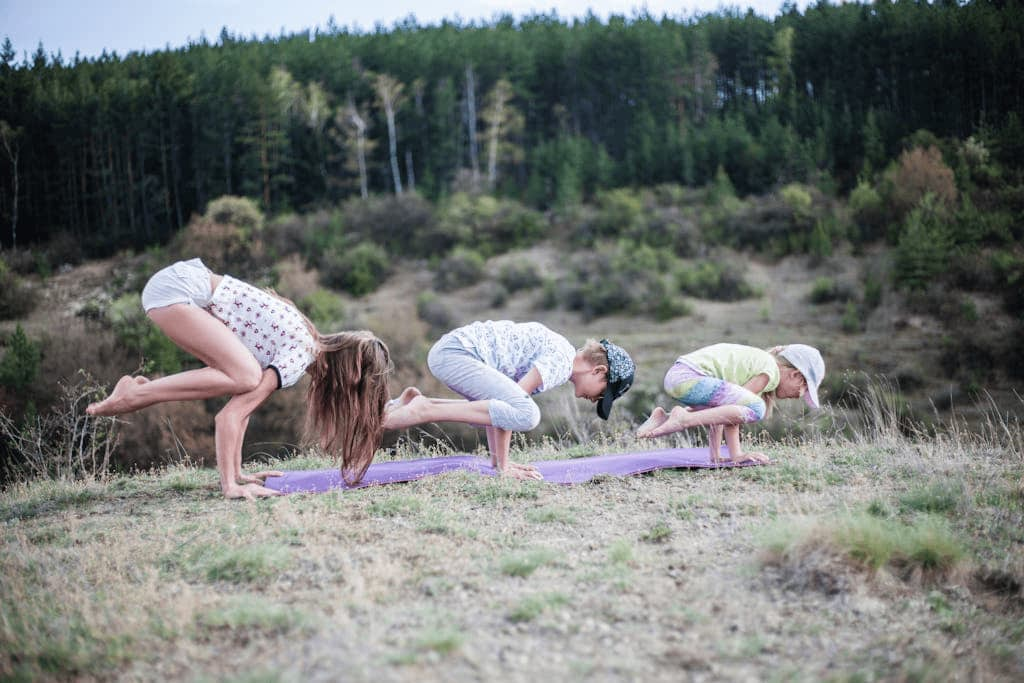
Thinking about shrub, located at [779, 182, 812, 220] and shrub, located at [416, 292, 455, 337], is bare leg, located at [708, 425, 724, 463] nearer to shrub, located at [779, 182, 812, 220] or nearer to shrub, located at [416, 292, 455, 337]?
shrub, located at [416, 292, 455, 337]

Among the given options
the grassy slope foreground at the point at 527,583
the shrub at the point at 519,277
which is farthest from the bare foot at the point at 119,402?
the shrub at the point at 519,277

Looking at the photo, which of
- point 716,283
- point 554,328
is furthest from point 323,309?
point 716,283

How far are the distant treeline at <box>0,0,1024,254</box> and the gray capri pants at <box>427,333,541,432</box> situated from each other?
685 inches

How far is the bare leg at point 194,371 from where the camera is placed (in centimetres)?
436

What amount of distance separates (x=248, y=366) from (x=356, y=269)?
25.1 meters

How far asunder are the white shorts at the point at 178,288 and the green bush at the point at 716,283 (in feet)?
72.5

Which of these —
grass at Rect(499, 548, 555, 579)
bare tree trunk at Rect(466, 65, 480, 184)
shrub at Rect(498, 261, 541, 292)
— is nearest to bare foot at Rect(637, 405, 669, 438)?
grass at Rect(499, 548, 555, 579)

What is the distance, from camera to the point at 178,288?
172 inches

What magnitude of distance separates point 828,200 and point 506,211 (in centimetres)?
1208

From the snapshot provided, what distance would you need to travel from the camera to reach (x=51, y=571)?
11.3 ft

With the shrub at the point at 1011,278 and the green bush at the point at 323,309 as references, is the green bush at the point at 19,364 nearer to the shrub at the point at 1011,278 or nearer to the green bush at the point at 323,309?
the green bush at the point at 323,309

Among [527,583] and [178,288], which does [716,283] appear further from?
[527,583]

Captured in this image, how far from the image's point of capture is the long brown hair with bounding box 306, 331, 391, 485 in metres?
4.65

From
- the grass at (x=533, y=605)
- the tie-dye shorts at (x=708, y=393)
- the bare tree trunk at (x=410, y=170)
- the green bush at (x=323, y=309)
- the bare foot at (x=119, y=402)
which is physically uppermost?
the bare tree trunk at (x=410, y=170)
